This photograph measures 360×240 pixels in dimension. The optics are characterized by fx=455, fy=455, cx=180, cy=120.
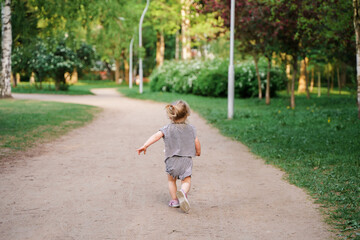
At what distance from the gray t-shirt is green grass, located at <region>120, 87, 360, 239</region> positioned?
5.54ft

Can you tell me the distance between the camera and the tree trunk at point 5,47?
21.8 meters

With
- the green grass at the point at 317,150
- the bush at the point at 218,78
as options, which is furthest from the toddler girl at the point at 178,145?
the bush at the point at 218,78

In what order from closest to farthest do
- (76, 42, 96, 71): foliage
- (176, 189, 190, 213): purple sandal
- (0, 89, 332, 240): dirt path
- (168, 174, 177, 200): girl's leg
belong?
(0, 89, 332, 240): dirt path, (176, 189, 190, 213): purple sandal, (168, 174, 177, 200): girl's leg, (76, 42, 96, 71): foliage

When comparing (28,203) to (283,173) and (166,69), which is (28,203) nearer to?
(283,173)

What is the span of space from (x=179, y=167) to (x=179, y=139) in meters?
0.32

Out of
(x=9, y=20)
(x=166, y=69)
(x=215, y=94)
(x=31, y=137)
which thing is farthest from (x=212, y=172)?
(x=166, y=69)

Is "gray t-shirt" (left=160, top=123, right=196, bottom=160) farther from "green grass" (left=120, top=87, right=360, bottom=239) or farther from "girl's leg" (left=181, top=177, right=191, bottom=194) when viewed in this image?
"green grass" (left=120, top=87, right=360, bottom=239)

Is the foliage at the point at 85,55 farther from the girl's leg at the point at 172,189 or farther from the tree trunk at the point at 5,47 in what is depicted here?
the girl's leg at the point at 172,189

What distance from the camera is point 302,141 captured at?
984cm

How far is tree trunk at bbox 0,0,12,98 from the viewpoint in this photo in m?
21.8

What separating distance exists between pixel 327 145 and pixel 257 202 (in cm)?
425

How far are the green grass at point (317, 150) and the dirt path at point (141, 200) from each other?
259 millimetres

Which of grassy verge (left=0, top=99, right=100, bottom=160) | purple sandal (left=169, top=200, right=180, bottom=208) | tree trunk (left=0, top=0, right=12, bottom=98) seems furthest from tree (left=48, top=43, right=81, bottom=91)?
purple sandal (left=169, top=200, right=180, bottom=208)

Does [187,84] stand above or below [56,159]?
above
